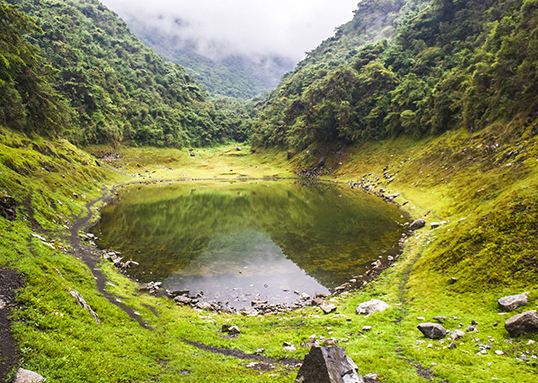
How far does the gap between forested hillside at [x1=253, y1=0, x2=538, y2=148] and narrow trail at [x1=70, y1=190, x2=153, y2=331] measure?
1771 inches

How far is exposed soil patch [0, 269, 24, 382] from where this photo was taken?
7273 mm

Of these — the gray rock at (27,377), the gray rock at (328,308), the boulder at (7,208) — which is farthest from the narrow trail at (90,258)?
the gray rock at (328,308)

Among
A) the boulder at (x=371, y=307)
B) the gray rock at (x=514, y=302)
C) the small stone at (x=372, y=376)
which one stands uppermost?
the gray rock at (x=514, y=302)

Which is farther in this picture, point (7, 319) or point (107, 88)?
point (107, 88)

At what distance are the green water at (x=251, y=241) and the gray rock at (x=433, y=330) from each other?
820cm

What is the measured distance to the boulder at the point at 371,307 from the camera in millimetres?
15438

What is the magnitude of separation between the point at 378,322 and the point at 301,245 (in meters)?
15.3

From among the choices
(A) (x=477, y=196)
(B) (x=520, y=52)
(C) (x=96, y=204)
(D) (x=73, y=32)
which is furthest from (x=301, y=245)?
(D) (x=73, y=32)

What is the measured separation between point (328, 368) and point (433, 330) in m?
6.66

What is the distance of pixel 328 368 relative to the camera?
7961mm

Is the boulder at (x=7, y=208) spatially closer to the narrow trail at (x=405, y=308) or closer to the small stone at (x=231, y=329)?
the small stone at (x=231, y=329)

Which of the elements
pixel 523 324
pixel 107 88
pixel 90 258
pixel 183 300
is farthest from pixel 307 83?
pixel 523 324

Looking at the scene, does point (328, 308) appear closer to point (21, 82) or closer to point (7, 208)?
point (7, 208)

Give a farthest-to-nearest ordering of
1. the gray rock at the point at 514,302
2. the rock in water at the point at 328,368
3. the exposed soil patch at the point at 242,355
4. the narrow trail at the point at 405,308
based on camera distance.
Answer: the gray rock at the point at 514,302, the exposed soil patch at the point at 242,355, the narrow trail at the point at 405,308, the rock in water at the point at 328,368
